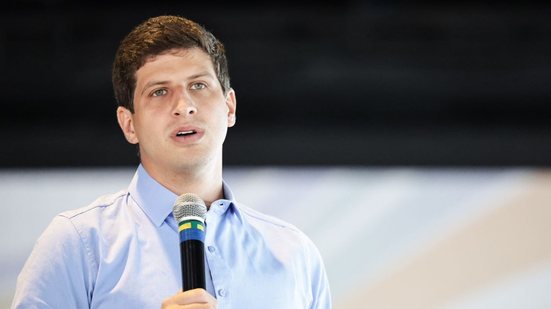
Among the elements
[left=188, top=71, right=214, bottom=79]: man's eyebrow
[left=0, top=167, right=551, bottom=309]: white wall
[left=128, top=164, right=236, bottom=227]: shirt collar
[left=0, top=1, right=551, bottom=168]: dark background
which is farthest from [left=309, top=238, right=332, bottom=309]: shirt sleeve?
[left=0, top=1, right=551, bottom=168]: dark background

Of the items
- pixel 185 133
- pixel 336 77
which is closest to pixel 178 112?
pixel 185 133

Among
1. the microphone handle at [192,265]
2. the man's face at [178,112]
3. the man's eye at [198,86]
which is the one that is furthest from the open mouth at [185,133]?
the microphone handle at [192,265]

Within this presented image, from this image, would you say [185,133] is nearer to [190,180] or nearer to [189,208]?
[190,180]

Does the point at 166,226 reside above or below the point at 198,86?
below

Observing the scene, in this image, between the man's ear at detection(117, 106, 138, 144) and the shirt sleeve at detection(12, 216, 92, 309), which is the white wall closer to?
the man's ear at detection(117, 106, 138, 144)

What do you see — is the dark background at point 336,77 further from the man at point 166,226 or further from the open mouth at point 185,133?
the open mouth at point 185,133

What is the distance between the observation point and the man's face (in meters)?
1.68

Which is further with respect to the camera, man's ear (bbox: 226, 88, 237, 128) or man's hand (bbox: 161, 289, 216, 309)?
man's ear (bbox: 226, 88, 237, 128)

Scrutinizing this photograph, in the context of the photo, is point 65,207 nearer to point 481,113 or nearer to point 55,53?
point 55,53

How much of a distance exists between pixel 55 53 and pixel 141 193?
2302mm

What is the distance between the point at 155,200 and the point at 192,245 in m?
0.36

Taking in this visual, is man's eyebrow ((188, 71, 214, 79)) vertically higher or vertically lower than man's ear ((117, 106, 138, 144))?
higher

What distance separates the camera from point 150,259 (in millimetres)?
1656

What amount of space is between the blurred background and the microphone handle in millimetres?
2135
